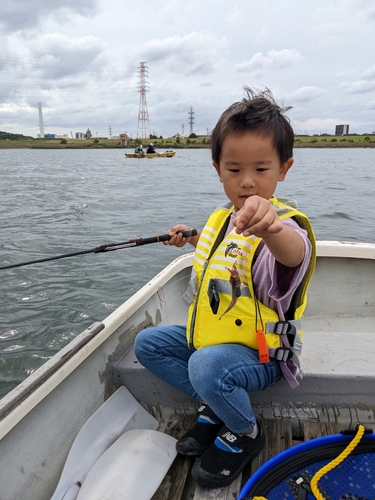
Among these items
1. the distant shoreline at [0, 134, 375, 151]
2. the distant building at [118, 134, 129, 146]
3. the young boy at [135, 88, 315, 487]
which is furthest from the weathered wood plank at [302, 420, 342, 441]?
the distant building at [118, 134, 129, 146]

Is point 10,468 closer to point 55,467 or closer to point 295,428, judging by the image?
point 55,467

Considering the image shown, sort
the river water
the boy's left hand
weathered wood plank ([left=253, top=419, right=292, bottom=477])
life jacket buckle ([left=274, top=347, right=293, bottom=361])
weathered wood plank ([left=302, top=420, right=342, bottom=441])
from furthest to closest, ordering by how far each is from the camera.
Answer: the river water → weathered wood plank ([left=302, top=420, right=342, bottom=441]) → weathered wood plank ([left=253, top=419, right=292, bottom=477]) → life jacket buckle ([left=274, top=347, right=293, bottom=361]) → the boy's left hand

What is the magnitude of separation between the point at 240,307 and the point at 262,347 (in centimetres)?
18

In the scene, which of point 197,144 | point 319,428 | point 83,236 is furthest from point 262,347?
point 197,144

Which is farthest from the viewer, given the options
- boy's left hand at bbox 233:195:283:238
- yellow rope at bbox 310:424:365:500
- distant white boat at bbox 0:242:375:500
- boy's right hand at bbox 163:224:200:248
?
boy's right hand at bbox 163:224:200:248

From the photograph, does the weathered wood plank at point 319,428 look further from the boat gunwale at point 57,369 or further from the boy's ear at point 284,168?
the boy's ear at point 284,168

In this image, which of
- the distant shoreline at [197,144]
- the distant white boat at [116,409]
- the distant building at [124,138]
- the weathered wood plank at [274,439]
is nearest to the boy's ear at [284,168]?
the distant white boat at [116,409]

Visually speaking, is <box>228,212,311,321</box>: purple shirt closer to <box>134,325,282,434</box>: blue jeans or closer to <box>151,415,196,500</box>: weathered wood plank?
<box>134,325,282,434</box>: blue jeans

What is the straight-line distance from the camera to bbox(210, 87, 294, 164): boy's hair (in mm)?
1629

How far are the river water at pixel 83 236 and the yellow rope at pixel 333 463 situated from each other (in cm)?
134

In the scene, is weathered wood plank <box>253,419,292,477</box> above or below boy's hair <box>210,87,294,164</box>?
below

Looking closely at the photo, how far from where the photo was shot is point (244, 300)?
5.83 ft

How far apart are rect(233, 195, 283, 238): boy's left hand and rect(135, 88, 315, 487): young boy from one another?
0.34 ft

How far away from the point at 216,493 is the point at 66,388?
0.77 m
